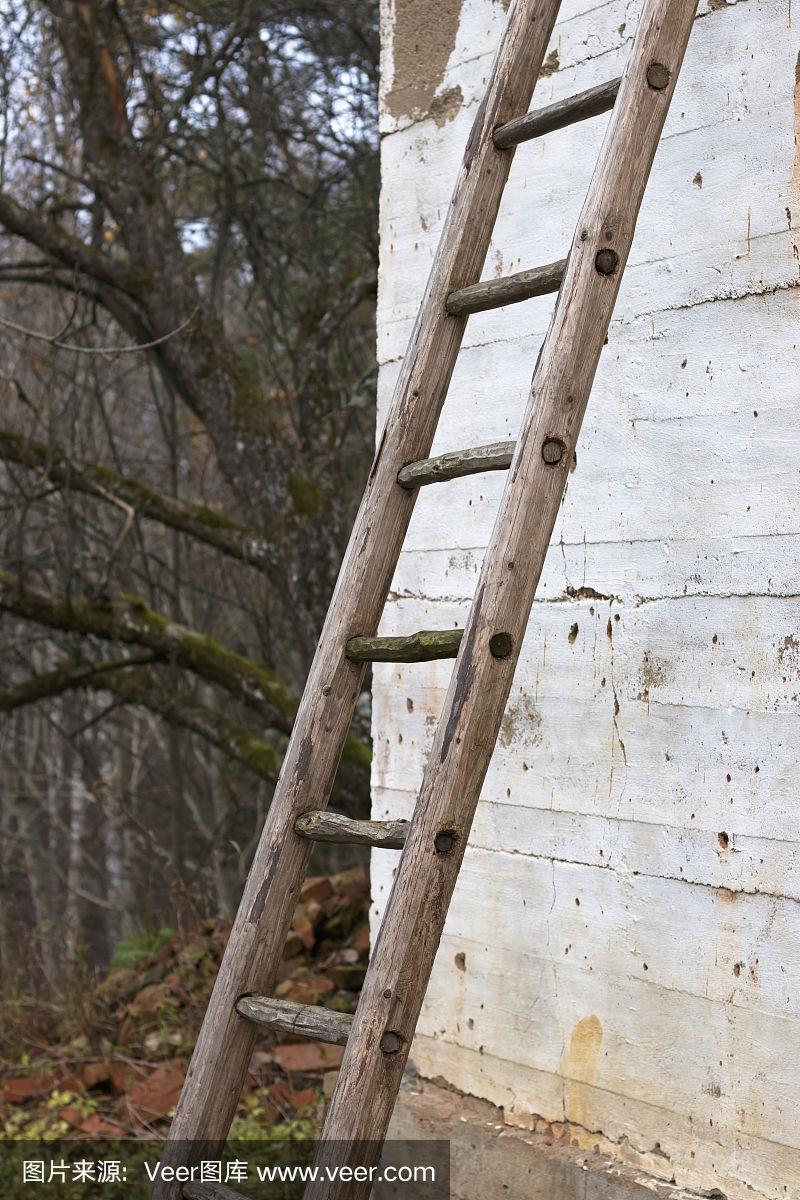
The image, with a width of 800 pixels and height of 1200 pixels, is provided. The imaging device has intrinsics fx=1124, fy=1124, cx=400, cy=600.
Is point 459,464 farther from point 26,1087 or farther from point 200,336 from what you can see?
point 200,336

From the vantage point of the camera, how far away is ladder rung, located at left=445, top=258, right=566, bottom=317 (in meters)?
1.81

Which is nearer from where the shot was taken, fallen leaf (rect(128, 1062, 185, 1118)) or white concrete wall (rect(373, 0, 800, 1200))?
white concrete wall (rect(373, 0, 800, 1200))

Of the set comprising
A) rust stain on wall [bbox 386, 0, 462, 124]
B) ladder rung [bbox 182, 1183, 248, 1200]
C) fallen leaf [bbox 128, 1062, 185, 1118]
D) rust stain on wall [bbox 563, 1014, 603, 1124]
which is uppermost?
rust stain on wall [bbox 386, 0, 462, 124]

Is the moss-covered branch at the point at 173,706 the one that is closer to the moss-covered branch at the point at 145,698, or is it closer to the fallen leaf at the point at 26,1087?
the moss-covered branch at the point at 145,698

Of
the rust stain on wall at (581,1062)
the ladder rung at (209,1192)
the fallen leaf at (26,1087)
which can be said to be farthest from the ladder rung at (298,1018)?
the fallen leaf at (26,1087)

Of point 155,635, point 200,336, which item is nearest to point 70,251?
point 200,336

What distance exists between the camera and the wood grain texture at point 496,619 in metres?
1.58

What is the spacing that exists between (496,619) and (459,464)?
1.03 ft

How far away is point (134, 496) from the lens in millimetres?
5637

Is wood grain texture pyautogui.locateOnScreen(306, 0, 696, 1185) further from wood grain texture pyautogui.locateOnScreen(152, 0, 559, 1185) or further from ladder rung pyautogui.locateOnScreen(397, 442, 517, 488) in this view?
wood grain texture pyautogui.locateOnScreen(152, 0, 559, 1185)

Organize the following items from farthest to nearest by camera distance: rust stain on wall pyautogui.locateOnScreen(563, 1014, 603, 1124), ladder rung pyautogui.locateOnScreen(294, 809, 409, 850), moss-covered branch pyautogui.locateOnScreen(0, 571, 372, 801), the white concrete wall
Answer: moss-covered branch pyautogui.locateOnScreen(0, 571, 372, 801)
rust stain on wall pyautogui.locateOnScreen(563, 1014, 603, 1124)
the white concrete wall
ladder rung pyautogui.locateOnScreen(294, 809, 409, 850)

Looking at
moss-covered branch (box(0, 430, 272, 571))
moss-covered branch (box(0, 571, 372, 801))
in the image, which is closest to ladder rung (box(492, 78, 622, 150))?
moss-covered branch (box(0, 571, 372, 801))

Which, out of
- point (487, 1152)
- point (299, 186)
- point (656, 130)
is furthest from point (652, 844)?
point (299, 186)

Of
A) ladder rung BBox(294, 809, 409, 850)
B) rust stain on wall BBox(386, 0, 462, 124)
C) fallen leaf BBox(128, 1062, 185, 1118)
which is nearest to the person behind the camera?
ladder rung BBox(294, 809, 409, 850)
